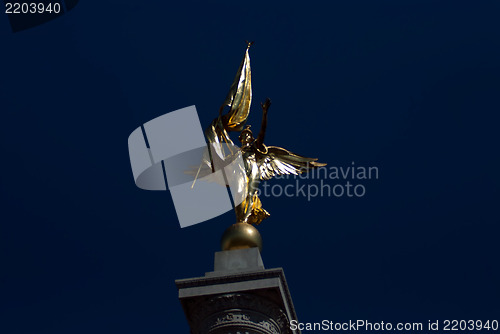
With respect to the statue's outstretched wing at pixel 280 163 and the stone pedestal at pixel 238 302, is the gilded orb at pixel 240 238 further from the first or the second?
the statue's outstretched wing at pixel 280 163

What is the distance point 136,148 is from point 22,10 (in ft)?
23.4

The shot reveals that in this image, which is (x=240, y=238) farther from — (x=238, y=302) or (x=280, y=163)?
(x=280, y=163)

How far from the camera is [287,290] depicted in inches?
669

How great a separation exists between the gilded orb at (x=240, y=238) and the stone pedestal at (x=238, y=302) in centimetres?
96

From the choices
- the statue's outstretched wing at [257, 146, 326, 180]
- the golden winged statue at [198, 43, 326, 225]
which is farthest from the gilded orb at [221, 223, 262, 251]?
the statue's outstretched wing at [257, 146, 326, 180]

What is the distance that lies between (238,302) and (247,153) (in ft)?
15.0

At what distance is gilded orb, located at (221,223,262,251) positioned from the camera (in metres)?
17.8

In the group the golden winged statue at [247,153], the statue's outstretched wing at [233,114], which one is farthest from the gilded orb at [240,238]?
the statue's outstretched wing at [233,114]

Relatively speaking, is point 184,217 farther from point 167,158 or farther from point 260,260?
point 260,260

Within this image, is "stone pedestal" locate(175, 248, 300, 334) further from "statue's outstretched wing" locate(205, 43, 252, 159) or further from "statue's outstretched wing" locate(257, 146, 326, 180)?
"statue's outstretched wing" locate(257, 146, 326, 180)

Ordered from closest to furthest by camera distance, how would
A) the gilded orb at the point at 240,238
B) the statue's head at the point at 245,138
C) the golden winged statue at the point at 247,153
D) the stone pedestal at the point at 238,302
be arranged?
1. the stone pedestal at the point at 238,302
2. the gilded orb at the point at 240,238
3. the golden winged statue at the point at 247,153
4. the statue's head at the point at 245,138

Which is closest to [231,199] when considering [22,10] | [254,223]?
[254,223]

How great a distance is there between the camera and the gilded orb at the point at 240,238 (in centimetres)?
1784

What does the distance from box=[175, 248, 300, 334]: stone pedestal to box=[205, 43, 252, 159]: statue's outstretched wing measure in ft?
11.3
